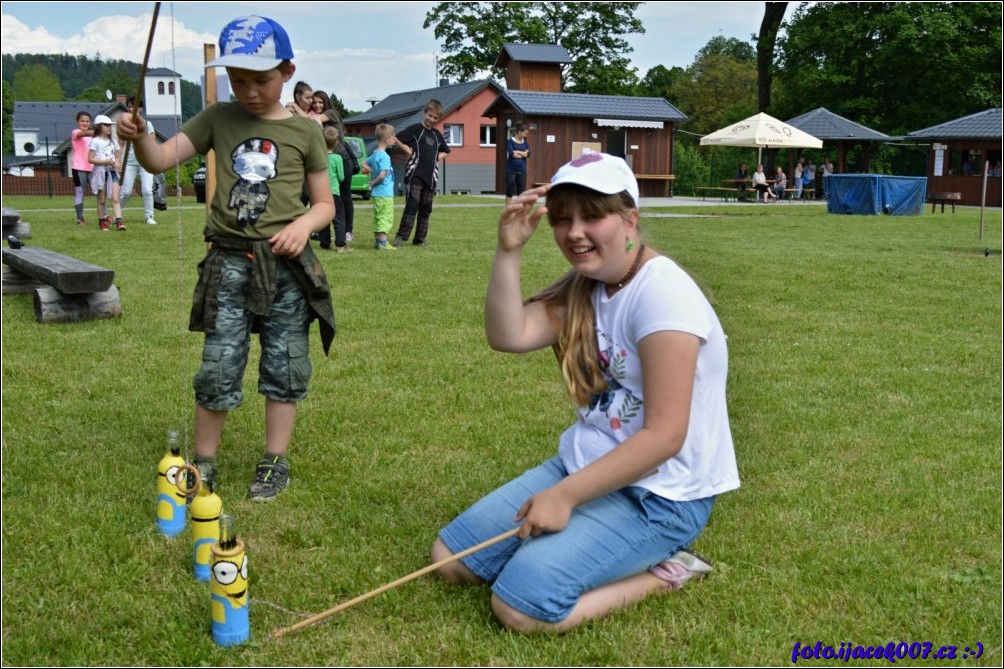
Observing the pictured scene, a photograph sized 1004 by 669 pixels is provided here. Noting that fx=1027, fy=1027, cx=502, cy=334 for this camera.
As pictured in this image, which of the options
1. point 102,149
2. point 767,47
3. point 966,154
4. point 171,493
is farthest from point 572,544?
point 767,47

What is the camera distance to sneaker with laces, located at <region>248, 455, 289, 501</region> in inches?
149

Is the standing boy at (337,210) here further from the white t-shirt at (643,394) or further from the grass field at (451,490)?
the white t-shirt at (643,394)

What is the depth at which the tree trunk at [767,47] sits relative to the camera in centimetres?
4591

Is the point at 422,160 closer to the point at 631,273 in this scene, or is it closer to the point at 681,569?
the point at 631,273

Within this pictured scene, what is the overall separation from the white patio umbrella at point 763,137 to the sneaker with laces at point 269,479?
29.7m

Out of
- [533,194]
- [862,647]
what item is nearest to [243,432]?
[533,194]

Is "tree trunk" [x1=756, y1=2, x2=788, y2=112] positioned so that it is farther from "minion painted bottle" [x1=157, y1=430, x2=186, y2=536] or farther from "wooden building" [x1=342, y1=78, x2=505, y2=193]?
"minion painted bottle" [x1=157, y1=430, x2=186, y2=536]

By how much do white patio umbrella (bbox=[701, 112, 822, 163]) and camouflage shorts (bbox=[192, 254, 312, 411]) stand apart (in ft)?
97.2

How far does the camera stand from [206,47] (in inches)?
159

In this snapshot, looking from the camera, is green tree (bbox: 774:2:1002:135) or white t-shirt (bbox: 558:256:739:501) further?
green tree (bbox: 774:2:1002:135)

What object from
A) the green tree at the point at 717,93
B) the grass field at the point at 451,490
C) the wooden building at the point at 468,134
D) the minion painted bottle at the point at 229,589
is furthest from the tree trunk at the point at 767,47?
the minion painted bottle at the point at 229,589

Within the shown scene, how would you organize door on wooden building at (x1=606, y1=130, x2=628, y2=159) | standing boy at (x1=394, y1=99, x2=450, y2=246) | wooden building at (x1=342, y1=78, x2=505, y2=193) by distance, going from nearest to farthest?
standing boy at (x1=394, y1=99, x2=450, y2=246) → door on wooden building at (x1=606, y1=130, x2=628, y2=159) → wooden building at (x1=342, y1=78, x2=505, y2=193)

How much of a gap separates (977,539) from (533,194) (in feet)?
6.35

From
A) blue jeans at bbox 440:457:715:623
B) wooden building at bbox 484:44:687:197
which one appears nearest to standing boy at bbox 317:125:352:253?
blue jeans at bbox 440:457:715:623
